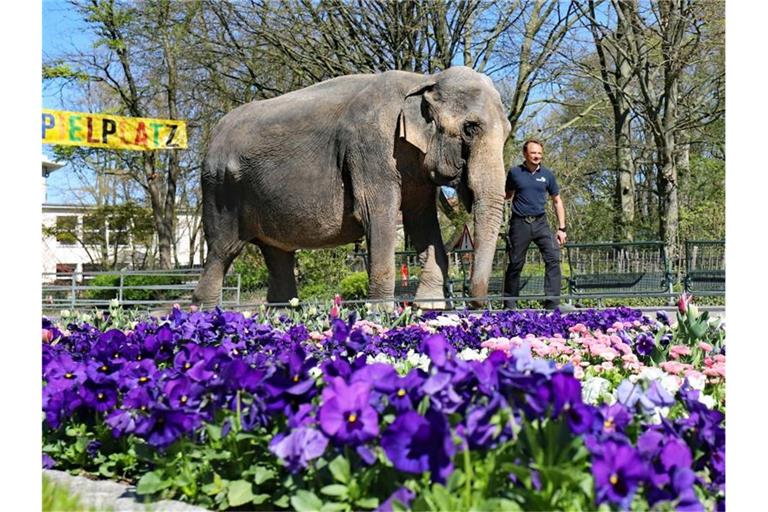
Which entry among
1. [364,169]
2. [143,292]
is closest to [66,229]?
[143,292]

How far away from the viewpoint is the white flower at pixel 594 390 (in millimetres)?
3463

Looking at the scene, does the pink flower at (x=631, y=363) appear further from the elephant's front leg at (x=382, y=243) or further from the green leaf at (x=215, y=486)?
the elephant's front leg at (x=382, y=243)

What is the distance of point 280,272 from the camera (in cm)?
1002

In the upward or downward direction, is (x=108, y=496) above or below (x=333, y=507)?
below

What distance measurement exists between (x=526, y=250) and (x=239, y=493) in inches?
263

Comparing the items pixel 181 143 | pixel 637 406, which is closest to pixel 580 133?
pixel 181 143

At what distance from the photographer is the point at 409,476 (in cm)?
216

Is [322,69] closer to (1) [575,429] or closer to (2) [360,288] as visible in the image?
(2) [360,288]

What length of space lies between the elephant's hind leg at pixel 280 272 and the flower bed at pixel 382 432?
6278 millimetres

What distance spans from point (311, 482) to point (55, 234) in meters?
41.2

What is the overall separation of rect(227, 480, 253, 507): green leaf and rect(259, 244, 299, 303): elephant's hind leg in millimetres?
7536

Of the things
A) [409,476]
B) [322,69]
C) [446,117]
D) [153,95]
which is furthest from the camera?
[153,95]

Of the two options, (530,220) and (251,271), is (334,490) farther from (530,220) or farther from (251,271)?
(251,271)

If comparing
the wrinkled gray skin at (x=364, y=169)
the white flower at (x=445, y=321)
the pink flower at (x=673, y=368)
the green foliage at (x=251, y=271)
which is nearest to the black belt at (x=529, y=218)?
the wrinkled gray skin at (x=364, y=169)
